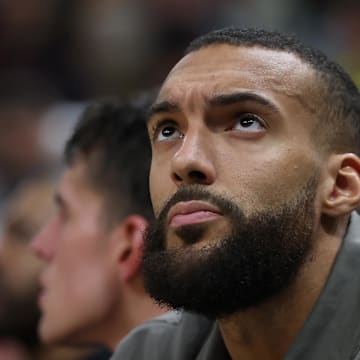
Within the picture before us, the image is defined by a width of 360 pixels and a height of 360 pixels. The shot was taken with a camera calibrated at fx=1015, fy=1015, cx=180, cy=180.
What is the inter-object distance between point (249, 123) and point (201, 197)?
0.22 metres

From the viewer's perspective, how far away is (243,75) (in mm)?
2297

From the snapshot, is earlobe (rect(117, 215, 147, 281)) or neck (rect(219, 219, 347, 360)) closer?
neck (rect(219, 219, 347, 360))

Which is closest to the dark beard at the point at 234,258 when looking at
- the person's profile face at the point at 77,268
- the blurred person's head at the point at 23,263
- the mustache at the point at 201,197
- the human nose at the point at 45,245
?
the mustache at the point at 201,197

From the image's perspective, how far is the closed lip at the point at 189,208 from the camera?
2.17m

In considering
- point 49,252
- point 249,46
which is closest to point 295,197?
point 249,46

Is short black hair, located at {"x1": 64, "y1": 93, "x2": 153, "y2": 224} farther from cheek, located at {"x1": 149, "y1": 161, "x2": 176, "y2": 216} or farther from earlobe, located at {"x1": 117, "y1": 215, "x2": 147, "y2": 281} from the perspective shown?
cheek, located at {"x1": 149, "y1": 161, "x2": 176, "y2": 216}

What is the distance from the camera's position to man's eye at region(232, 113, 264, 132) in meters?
2.27

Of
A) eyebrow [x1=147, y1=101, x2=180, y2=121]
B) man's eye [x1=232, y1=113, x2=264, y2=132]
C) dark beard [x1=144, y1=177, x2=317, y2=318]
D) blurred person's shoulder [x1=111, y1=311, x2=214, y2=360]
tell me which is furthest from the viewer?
blurred person's shoulder [x1=111, y1=311, x2=214, y2=360]

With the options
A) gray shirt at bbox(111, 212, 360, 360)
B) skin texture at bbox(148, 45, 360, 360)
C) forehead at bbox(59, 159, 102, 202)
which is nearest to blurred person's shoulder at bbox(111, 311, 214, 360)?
gray shirt at bbox(111, 212, 360, 360)

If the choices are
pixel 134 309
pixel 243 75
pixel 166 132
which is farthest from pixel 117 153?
pixel 243 75

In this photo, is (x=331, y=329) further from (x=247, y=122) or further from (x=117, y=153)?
(x=117, y=153)

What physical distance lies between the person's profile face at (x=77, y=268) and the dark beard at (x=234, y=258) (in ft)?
3.12

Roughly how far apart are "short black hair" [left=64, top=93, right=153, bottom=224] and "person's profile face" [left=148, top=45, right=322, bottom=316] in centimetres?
82

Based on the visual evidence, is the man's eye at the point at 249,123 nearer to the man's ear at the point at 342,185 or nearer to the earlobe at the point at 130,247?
the man's ear at the point at 342,185
